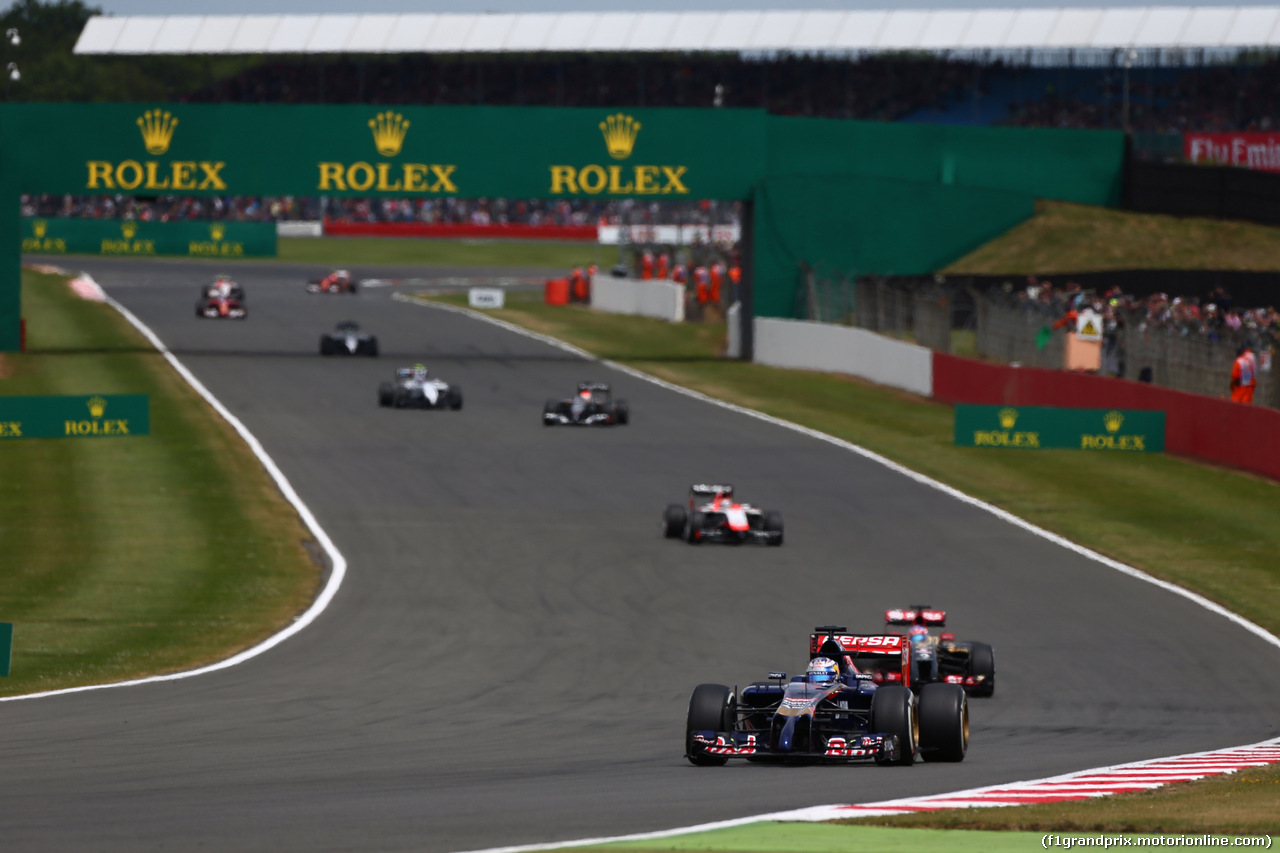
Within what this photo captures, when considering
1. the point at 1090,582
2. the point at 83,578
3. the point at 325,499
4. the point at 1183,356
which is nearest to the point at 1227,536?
the point at 1090,582

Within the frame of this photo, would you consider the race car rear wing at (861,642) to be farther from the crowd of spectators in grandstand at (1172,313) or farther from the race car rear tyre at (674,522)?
the crowd of spectators in grandstand at (1172,313)

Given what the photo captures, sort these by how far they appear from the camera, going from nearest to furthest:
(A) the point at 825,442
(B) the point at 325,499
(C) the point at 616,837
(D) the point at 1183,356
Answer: (C) the point at 616,837, (B) the point at 325,499, (D) the point at 1183,356, (A) the point at 825,442

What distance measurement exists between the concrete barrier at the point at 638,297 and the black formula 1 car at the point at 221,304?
14149 millimetres

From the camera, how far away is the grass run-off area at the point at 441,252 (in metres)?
95.8

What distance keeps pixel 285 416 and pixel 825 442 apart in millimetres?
10936

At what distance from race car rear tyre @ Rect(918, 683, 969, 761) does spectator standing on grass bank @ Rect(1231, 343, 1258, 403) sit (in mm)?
19561

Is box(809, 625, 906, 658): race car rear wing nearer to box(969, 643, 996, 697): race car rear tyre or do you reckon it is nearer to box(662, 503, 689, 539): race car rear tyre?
box(969, 643, 996, 697): race car rear tyre

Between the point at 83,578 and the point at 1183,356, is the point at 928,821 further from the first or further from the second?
the point at 1183,356

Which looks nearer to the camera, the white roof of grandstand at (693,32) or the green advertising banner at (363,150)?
the green advertising banner at (363,150)

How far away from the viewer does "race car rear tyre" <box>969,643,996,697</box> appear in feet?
54.4

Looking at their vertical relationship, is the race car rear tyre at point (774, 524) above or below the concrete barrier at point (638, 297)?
below

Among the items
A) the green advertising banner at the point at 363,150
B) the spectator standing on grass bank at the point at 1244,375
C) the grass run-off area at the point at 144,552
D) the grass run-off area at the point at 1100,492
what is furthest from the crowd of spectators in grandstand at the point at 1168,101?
the grass run-off area at the point at 144,552

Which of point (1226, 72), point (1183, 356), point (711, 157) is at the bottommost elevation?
point (1183, 356)

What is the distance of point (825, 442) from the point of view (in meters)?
35.9
